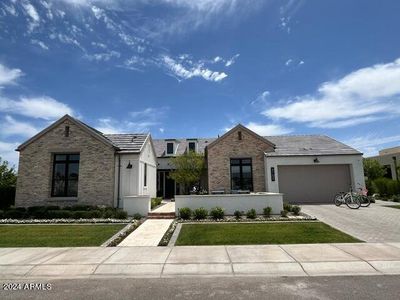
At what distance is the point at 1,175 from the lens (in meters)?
22.3

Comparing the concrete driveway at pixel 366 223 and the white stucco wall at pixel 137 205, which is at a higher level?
the white stucco wall at pixel 137 205

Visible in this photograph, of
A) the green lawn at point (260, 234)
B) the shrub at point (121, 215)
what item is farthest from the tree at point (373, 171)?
the shrub at point (121, 215)

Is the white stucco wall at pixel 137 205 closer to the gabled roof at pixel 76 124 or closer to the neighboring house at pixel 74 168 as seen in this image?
the neighboring house at pixel 74 168

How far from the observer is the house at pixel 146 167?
1815 cm

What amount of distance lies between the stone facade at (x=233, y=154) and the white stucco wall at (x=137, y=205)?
675cm

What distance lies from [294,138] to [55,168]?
63.3 feet

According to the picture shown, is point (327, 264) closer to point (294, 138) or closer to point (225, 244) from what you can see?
point (225, 244)

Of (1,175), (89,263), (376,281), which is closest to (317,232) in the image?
(376,281)

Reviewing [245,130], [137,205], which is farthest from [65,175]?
[245,130]

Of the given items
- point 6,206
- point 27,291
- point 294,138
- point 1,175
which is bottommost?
point 27,291

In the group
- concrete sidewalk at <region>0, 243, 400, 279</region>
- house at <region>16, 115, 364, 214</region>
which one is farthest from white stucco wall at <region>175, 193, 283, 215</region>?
concrete sidewalk at <region>0, 243, 400, 279</region>

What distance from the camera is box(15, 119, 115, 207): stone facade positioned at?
18000mm

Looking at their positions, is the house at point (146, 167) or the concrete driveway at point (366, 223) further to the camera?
the house at point (146, 167)

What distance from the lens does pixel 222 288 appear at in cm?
586
